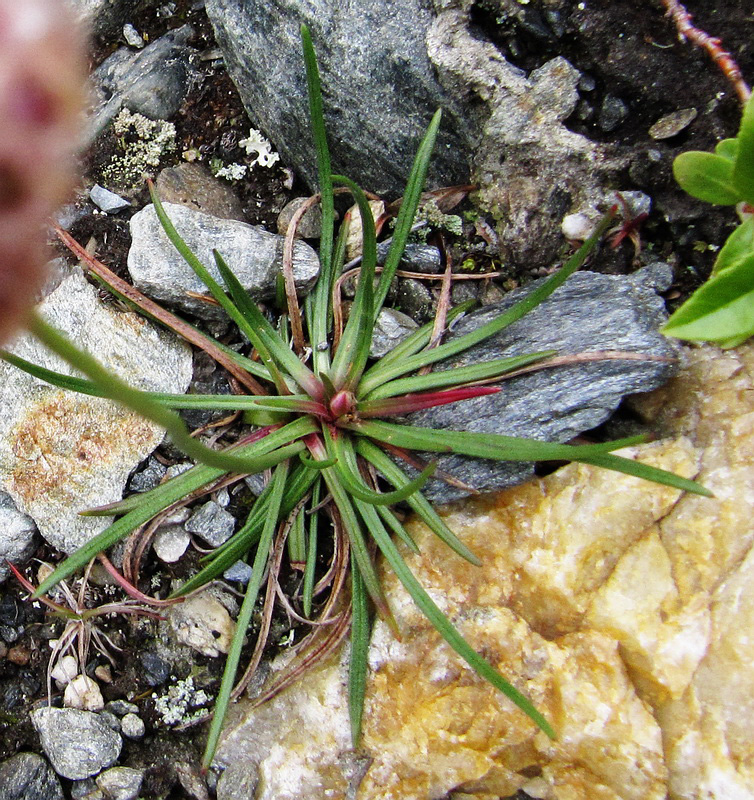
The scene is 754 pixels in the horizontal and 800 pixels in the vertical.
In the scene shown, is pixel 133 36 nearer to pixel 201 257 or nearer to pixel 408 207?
pixel 201 257

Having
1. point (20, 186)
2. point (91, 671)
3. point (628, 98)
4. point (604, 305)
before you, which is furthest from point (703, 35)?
point (91, 671)

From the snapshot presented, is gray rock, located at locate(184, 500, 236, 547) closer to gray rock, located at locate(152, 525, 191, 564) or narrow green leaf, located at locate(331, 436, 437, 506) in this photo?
gray rock, located at locate(152, 525, 191, 564)

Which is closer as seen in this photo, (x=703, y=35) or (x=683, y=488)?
(x=683, y=488)

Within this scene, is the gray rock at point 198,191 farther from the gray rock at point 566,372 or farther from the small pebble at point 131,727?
the small pebble at point 131,727

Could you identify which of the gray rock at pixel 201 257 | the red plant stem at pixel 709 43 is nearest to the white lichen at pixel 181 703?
the gray rock at pixel 201 257

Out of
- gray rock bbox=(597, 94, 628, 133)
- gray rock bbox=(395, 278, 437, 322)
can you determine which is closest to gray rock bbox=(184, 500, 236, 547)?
gray rock bbox=(395, 278, 437, 322)

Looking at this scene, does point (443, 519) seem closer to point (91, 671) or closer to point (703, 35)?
point (91, 671)
